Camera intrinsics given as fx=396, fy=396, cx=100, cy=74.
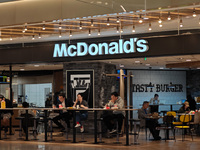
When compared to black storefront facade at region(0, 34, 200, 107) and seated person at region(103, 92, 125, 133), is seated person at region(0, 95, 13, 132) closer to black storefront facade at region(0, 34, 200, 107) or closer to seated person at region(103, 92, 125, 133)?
black storefront facade at region(0, 34, 200, 107)

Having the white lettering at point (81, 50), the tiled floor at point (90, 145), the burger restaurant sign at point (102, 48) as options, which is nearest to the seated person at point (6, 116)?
the tiled floor at point (90, 145)

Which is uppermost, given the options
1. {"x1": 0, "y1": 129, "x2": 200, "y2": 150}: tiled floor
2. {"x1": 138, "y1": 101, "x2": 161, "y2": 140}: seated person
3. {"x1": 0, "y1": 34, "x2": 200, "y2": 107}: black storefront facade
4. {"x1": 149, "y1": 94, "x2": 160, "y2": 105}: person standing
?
{"x1": 0, "y1": 34, "x2": 200, "y2": 107}: black storefront facade

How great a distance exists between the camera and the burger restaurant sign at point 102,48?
13062 mm

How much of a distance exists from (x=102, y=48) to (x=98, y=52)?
20cm

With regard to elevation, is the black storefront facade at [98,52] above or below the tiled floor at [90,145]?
above

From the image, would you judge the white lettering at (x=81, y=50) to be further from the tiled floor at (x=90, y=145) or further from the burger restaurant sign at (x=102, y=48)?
the tiled floor at (x=90, y=145)

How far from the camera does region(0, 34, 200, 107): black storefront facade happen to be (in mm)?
12633

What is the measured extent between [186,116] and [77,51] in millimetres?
4426

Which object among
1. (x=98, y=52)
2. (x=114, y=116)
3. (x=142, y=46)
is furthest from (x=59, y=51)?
(x=114, y=116)

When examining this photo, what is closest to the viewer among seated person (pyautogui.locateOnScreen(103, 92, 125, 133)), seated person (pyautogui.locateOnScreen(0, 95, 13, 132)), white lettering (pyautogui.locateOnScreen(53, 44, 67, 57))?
seated person (pyautogui.locateOnScreen(103, 92, 125, 133))

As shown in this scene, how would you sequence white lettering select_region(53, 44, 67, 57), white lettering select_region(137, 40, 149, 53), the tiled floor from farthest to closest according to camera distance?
white lettering select_region(53, 44, 67, 57) < white lettering select_region(137, 40, 149, 53) < the tiled floor

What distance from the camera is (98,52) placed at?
1369 cm

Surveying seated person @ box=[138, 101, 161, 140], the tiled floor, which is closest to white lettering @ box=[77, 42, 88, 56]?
seated person @ box=[138, 101, 161, 140]

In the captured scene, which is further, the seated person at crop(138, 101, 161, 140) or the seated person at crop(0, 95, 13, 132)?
the seated person at crop(0, 95, 13, 132)
